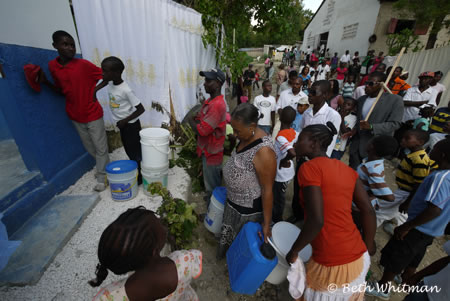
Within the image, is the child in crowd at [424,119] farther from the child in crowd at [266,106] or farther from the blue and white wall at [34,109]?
the blue and white wall at [34,109]

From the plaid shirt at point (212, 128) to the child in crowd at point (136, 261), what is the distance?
5.52 ft

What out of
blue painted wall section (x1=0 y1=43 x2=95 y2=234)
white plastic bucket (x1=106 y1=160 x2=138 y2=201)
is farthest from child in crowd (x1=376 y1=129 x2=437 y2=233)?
blue painted wall section (x1=0 y1=43 x2=95 y2=234)

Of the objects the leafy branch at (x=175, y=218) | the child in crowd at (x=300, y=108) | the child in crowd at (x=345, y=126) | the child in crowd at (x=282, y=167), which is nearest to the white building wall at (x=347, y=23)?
the child in crowd at (x=345, y=126)

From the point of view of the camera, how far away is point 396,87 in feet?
19.1

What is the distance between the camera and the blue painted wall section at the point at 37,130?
2.32m

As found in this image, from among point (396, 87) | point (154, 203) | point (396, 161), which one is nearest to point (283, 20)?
point (396, 87)

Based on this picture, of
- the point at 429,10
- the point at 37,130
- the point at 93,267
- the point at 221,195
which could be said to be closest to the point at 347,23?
the point at 429,10

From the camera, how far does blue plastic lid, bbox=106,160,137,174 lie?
277 cm

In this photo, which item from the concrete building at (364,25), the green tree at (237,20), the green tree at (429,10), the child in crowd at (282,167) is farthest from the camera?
the concrete building at (364,25)

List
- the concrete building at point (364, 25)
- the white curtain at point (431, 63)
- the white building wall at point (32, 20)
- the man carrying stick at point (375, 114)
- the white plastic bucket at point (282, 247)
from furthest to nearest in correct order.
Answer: the concrete building at point (364, 25) → the white curtain at point (431, 63) → the man carrying stick at point (375, 114) → the white building wall at point (32, 20) → the white plastic bucket at point (282, 247)

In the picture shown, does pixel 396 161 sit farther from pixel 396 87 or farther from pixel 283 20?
pixel 283 20

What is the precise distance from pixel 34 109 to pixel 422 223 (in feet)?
14.1

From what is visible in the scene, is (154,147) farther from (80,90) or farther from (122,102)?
(80,90)

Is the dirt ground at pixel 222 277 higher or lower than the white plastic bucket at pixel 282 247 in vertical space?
lower
